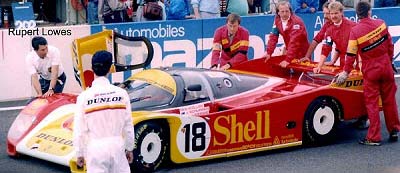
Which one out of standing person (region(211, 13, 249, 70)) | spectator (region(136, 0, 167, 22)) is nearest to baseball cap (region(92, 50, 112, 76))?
standing person (region(211, 13, 249, 70))

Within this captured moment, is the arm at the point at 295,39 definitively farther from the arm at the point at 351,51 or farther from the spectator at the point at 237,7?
the spectator at the point at 237,7

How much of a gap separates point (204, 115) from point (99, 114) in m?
2.94

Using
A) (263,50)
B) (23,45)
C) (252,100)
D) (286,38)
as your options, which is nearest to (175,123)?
(252,100)

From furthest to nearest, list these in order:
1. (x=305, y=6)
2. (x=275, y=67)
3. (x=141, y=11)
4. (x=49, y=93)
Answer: (x=141, y=11)
(x=305, y=6)
(x=275, y=67)
(x=49, y=93)

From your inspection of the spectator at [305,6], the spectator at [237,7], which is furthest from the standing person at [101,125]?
the spectator at [237,7]

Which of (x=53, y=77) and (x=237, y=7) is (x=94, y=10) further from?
(x=53, y=77)

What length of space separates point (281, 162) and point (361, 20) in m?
2.03

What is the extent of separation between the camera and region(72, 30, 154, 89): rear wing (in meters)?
11.7

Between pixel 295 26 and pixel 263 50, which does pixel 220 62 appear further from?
pixel 263 50

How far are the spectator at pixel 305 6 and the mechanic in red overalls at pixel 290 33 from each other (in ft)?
11.1

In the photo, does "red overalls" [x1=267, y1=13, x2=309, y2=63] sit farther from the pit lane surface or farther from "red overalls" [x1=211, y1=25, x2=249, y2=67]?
the pit lane surface

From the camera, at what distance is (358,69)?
42.6 feet

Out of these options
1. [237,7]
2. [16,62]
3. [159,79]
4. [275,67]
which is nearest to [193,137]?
[159,79]

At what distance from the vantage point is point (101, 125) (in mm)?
8375
